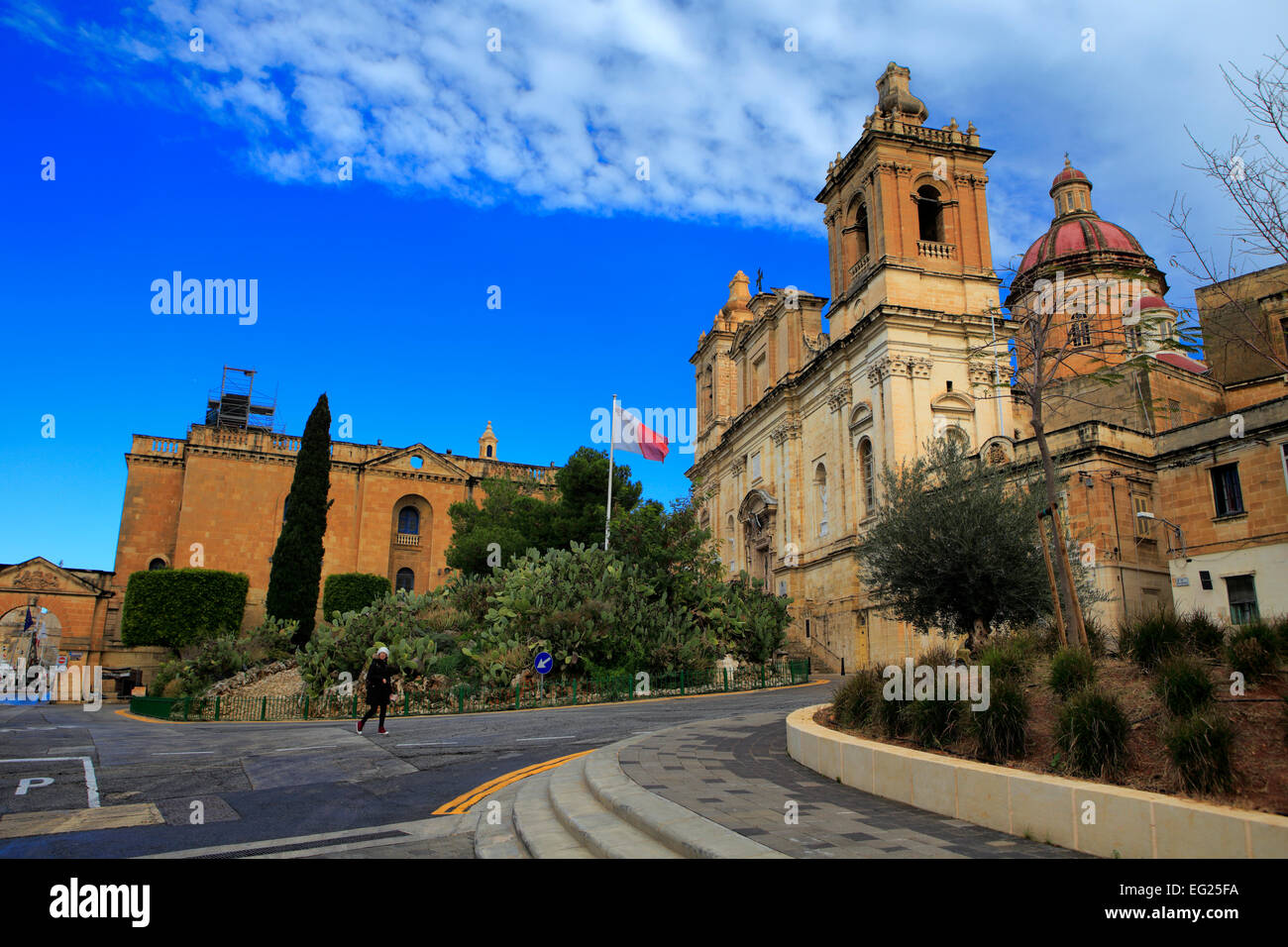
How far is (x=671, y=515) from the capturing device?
93.7 feet

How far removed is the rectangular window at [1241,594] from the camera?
24.2 metres

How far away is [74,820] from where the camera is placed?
305 inches

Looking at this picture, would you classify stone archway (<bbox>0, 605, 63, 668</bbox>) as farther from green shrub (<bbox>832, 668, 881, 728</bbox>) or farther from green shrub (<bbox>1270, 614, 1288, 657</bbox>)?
green shrub (<bbox>1270, 614, 1288, 657</bbox>)

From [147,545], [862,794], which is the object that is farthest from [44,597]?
[862,794]

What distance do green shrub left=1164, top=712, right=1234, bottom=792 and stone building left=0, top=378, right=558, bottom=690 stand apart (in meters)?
47.4

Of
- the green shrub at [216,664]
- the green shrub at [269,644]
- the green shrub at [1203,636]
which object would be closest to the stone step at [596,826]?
the green shrub at [1203,636]

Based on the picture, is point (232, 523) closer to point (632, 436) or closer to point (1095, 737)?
point (632, 436)

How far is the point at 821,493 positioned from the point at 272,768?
31.4 meters

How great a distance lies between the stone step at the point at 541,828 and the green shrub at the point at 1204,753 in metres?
4.27

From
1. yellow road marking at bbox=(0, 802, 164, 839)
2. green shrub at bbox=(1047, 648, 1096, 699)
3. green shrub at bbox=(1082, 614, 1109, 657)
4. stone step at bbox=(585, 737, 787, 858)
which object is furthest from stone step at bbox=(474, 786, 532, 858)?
green shrub at bbox=(1082, 614, 1109, 657)

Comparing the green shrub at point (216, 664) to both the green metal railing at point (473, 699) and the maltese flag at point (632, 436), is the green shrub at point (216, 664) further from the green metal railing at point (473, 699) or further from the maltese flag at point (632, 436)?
the maltese flag at point (632, 436)

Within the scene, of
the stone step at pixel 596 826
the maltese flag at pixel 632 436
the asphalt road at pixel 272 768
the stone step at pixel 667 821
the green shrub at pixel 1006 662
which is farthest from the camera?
the maltese flag at pixel 632 436
